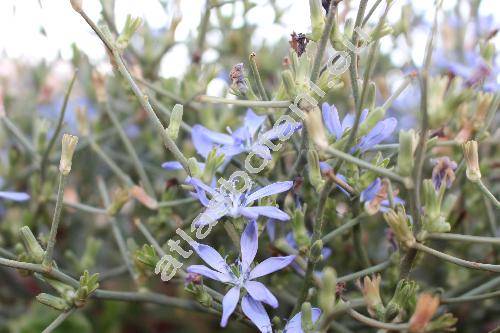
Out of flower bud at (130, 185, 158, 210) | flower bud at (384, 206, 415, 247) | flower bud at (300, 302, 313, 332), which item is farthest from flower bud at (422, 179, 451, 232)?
flower bud at (130, 185, 158, 210)

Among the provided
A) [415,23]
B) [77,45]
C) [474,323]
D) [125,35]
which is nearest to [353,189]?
[125,35]

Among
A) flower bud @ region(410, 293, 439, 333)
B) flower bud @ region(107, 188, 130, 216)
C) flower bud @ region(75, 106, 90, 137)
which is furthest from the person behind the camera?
flower bud @ region(75, 106, 90, 137)

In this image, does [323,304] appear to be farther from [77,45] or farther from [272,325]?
[77,45]

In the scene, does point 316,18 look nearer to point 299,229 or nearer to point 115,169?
point 299,229

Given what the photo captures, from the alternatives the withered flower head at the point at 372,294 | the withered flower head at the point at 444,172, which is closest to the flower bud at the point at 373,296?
the withered flower head at the point at 372,294

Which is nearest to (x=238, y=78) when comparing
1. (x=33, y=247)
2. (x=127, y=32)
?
(x=127, y=32)

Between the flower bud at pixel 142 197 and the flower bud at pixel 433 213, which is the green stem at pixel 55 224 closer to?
the flower bud at pixel 142 197

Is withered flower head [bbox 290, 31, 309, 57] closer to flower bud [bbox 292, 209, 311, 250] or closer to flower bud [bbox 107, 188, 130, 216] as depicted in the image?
flower bud [bbox 292, 209, 311, 250]
